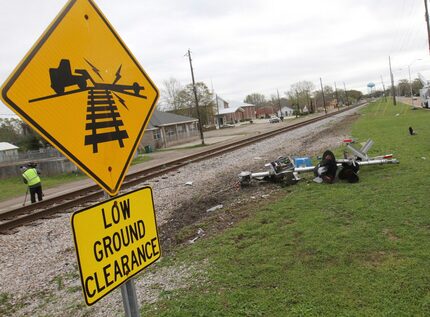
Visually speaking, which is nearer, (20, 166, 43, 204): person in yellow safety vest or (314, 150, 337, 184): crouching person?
(314, 150, 337, 184): crouching person

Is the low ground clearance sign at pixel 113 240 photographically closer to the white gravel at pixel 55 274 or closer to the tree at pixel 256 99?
the white gravel at pixel 55 274

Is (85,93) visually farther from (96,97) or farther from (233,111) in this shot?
(233,111)

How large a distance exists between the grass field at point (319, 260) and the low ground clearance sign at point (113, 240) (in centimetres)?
219

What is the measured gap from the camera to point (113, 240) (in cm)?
212

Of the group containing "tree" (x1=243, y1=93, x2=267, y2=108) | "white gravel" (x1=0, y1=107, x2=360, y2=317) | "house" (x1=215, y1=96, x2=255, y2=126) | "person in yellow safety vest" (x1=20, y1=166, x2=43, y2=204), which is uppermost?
"tree" (x1=243, y1=93, x2=267, y2=108)

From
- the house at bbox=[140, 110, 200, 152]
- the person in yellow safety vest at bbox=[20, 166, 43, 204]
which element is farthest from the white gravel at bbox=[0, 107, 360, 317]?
the house at bbox=[140, 110, 200, 152]

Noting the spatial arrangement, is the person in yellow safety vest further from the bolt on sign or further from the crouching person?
the bolt on sign

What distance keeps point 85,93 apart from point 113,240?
2.86 feet

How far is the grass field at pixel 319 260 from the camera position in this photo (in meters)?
4.04

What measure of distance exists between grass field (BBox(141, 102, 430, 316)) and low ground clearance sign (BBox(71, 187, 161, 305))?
2189 mm

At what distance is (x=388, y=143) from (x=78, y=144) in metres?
16.9

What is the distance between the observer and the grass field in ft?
13.3

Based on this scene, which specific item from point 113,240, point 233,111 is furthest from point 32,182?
point 233,111

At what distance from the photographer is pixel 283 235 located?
6.26m
